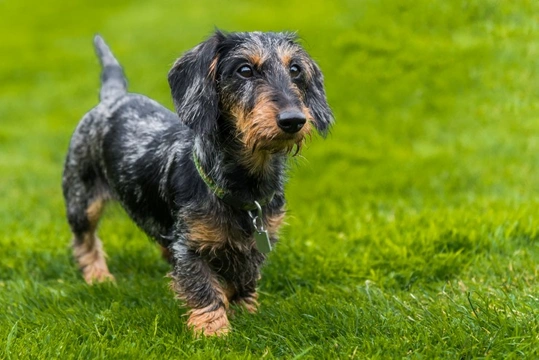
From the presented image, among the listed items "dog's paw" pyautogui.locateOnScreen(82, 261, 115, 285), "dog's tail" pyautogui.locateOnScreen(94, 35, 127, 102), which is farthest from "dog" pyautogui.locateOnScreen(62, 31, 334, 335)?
"dog's tail" pyautogui.locateOnScreen(94, 35, 127, 102)

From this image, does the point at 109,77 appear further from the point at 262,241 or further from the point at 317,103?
the point at 262,241

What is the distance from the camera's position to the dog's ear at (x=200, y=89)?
13.5 feet

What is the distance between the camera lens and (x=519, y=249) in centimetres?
534

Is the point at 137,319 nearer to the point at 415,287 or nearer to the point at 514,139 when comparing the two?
the point at 415,287

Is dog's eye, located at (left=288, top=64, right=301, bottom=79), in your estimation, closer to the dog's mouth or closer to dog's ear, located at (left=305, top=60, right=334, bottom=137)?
dog's ear, located at (left=305, top=60, right=334, bottom=137)

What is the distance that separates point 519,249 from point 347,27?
7.62m

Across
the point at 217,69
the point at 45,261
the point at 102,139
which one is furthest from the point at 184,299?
the point at 45,261

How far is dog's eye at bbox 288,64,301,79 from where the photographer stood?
4277 mm

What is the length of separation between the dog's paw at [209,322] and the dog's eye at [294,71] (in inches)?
60.8

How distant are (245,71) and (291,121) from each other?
604 mm

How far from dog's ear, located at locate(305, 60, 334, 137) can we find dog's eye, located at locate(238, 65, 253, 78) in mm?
528

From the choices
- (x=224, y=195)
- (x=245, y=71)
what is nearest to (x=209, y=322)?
(x=224, y=195)

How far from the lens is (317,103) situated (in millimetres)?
4535

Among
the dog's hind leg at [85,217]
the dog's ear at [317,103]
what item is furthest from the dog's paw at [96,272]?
the dog's ear at [317,103]
